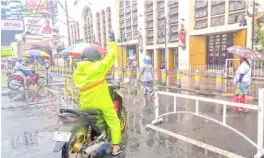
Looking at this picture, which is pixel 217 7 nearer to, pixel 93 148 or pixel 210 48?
pixel 210 48

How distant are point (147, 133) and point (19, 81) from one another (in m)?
10.2

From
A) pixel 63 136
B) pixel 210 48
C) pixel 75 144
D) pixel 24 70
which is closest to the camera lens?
pixel 63 136

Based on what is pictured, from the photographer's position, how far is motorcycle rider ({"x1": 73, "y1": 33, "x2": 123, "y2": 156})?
355 cm

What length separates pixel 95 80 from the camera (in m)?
3.60

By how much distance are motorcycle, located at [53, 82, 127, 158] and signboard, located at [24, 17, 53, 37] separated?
1174 inches

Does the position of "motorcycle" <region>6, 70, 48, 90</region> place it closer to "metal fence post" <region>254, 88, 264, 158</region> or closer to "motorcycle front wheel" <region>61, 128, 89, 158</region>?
"motorcycle front wheel" <region>61, 128, 89, 158</region>

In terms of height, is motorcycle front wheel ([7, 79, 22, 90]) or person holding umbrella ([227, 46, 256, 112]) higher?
person holding umbrella ([227, 46, 256, 112])

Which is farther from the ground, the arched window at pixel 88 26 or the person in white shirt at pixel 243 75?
the arched window at pixel 88 26

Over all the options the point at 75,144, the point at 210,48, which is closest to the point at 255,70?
the point at 210,48

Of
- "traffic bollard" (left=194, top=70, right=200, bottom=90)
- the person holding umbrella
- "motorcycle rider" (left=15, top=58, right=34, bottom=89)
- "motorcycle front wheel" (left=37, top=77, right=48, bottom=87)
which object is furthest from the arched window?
the person holding umbrella

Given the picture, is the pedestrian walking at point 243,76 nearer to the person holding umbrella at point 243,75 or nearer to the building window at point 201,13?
the person holding umbrella at point 243,75

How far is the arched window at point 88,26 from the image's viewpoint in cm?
3653

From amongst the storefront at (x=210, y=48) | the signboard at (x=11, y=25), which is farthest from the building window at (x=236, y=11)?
the signboard at (x=11, y=25)

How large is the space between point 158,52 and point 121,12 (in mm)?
8422
